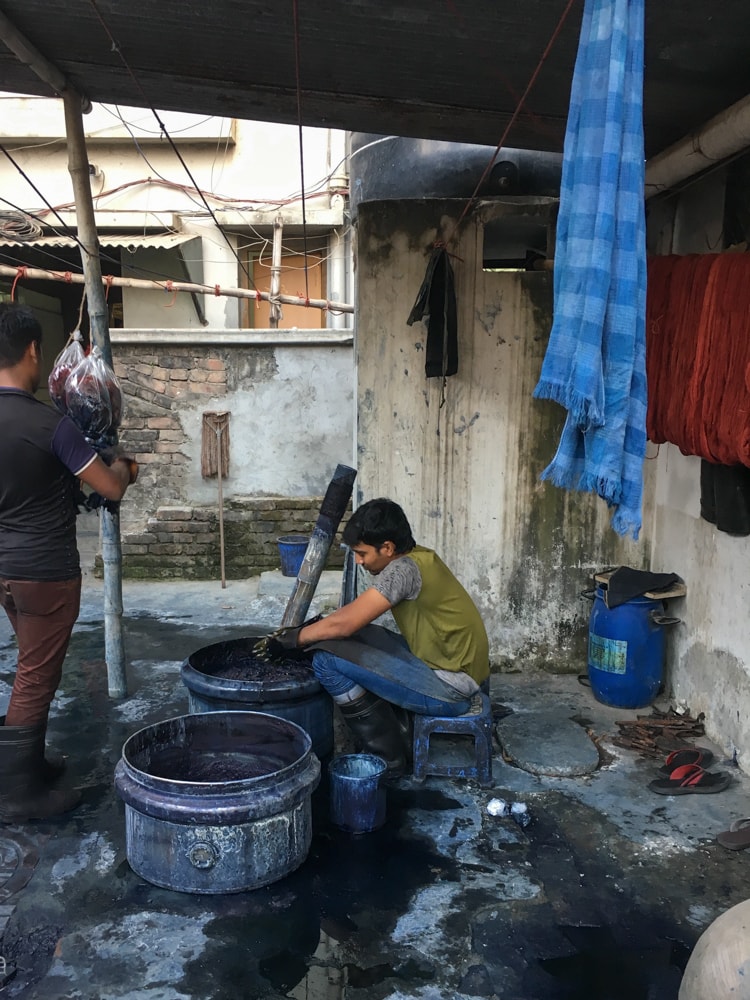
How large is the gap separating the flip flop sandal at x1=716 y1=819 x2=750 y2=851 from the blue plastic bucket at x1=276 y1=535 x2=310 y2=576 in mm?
4842

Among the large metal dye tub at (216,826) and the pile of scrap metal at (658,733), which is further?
the pile of scrap metal at (658,733)

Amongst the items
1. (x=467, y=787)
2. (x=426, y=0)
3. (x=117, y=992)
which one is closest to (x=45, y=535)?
(x=117, y=992)

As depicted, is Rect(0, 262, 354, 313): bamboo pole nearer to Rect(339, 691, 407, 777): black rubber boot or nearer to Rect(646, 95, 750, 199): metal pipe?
Rect(646, 95, 750, 199): metal pipe

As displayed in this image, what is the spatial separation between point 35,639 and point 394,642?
1.79 meters

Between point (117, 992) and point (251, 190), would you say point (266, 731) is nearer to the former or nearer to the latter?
point (117, 992)

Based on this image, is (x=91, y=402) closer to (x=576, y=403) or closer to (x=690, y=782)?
(x=576, y=403)

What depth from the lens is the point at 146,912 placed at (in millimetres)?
2939

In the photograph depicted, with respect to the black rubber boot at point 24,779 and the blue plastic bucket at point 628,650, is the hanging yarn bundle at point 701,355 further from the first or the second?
the black rubber boot at point 24,779

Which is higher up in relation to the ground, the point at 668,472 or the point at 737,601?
the point at 668,472

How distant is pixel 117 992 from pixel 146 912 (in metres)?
0.40

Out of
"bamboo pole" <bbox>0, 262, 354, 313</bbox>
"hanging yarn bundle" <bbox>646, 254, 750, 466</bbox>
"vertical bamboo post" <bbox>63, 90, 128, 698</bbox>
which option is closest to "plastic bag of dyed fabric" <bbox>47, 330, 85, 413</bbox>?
"vertical bamboo post" <bbox>63, 90, 128, 698</bbox>

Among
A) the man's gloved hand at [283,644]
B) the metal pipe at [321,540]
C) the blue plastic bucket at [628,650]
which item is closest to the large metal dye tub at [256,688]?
the man's gloved hand at [283,644]

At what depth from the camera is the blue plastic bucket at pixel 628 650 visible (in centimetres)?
483

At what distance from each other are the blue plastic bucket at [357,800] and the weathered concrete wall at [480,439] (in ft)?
6.88
